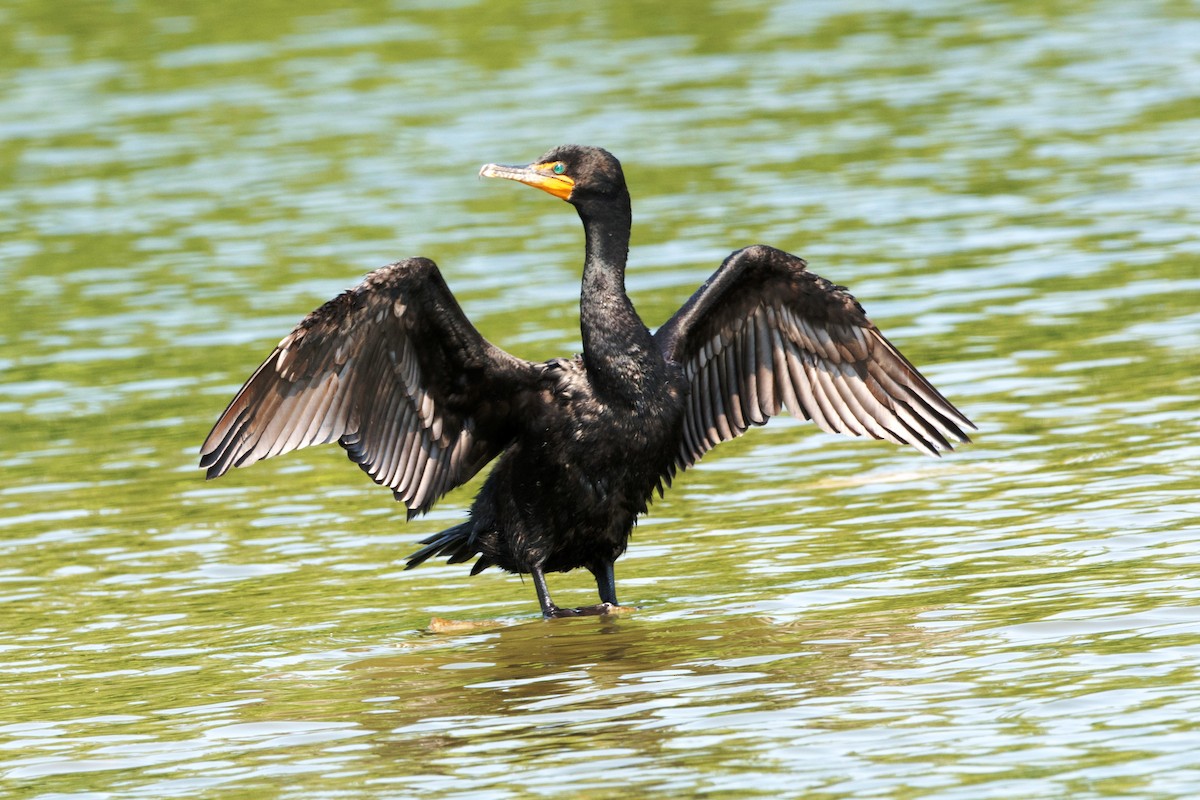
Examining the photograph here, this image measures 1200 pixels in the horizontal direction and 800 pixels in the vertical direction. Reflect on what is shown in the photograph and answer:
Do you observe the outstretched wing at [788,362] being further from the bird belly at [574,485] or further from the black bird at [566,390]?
the bird belly at [574,485]

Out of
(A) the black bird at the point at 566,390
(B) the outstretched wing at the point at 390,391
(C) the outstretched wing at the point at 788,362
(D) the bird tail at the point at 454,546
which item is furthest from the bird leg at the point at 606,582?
(C) the outstretched wing at the point at 788,362

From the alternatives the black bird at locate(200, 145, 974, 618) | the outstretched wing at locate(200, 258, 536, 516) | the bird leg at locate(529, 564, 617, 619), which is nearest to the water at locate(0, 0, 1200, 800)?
the bird leg at locate(529, 564, 617, 619)

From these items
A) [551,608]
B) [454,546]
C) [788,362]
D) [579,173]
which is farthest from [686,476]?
[579,173]

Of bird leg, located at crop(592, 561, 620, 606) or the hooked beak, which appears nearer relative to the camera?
the hooked beak

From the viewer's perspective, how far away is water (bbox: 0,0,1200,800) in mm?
6559

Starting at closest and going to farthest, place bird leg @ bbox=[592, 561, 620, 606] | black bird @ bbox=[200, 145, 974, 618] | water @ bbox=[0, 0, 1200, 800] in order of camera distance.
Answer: water @ bbox=[0, 0, 1200, 800] < black bird @ bbox=[200, 145, 974, 618] < bird leg @ bbox=[592, 561, 620, 606]

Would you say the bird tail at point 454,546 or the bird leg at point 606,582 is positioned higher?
the bird tail at point 454,546

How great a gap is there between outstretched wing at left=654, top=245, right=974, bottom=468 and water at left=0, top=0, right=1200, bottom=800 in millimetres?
532

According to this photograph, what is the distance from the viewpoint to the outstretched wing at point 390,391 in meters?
8.08

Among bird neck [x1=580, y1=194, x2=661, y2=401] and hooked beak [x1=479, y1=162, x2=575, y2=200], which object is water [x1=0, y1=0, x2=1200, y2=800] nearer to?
bird neck [x1=580, y1=194, x2=661, y2=401]

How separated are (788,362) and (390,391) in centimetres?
185

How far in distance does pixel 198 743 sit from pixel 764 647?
6.69 ft

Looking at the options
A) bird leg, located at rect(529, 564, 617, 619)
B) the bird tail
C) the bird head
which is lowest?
bird leg, located at rect(529, 564, 617, 619)

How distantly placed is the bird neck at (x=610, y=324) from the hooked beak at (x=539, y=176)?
0.43 ft
